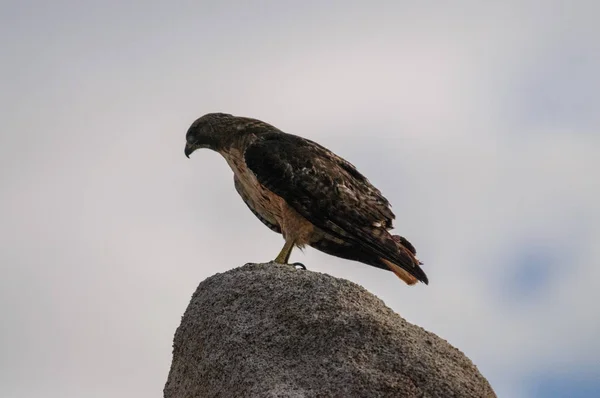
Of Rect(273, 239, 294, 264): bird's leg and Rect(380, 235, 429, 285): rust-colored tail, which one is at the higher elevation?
Rect(380, 235, 429, 285): rust-colored tail

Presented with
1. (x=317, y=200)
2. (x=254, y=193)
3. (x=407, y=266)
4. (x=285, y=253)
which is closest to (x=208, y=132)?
(x=254, y=193)

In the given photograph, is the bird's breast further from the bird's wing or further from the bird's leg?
the bird's leg

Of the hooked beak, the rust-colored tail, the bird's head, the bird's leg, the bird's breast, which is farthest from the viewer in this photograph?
the hooked beak

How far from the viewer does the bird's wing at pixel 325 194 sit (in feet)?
31.7

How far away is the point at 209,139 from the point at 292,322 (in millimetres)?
3864

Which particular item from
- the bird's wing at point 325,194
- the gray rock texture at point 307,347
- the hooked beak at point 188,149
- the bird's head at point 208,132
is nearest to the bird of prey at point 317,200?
the bird's wing at point 325,194

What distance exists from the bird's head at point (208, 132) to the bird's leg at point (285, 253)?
1548 mm

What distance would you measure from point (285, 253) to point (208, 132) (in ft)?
6.05

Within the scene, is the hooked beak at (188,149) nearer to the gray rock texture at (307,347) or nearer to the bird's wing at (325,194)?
the bird's wing at (325,194)

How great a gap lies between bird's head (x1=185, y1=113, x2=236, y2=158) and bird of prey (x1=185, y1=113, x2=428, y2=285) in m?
0.12

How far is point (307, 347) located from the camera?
7113 mm

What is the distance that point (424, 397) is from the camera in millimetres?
6902

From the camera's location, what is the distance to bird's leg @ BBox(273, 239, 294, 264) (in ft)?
31.6

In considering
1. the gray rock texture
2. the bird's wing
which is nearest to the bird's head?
the bird's wing
